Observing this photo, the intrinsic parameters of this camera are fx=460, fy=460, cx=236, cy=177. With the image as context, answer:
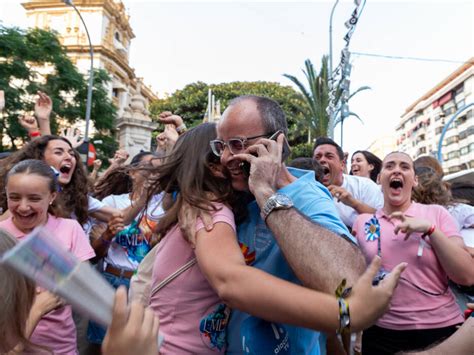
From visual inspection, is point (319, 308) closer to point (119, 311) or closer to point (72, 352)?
point (119, 311)

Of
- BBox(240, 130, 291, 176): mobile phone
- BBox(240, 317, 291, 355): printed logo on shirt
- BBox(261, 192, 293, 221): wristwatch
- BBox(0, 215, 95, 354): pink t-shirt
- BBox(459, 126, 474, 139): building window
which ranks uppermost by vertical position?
BBox(459, 126, 474, 139): building window

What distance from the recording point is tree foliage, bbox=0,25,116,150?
69.5 feet

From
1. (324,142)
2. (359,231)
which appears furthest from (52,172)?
(324,142)

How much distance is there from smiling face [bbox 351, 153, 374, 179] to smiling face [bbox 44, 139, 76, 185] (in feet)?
11.8

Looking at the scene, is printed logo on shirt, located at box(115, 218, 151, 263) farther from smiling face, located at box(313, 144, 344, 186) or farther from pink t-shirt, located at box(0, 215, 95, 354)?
smiling face, located at box(313, 144, 344, 186)

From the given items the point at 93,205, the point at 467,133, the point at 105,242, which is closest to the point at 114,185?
the point at 93,205

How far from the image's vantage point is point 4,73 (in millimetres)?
21172

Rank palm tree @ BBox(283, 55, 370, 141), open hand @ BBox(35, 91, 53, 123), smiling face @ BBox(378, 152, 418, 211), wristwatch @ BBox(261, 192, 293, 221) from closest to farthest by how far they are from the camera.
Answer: wristwatch @ BBox(261, 192, 293, 221), smiling face @ BBox(378, 152, 418, 211), open hand @ BBox(35, 91, 53, 123), palm tree @ BBox(283, 55, 370, 141)

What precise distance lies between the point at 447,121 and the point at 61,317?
2318 inches

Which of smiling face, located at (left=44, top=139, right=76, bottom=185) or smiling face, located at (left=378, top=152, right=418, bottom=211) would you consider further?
smiling face, located at (left=44, top=139, right=76, bottom=185)

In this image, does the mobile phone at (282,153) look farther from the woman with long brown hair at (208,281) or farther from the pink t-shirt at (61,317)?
the pink t-shirt at (61,317)

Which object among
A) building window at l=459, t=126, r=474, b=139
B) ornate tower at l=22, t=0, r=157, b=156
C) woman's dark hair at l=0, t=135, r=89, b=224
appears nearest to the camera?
woman's dark hair at l=0, t=135, r=89, b=224

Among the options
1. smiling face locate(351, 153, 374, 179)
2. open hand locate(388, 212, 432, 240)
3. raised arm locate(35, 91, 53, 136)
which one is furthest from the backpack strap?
smiling face locate(351, 153, 374, 179)

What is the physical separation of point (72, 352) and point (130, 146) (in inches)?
684
